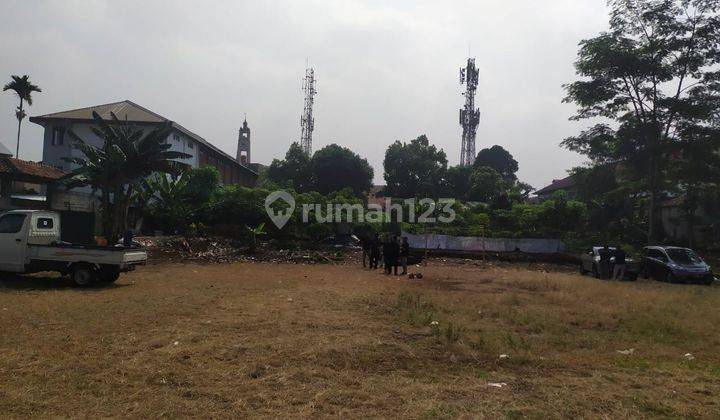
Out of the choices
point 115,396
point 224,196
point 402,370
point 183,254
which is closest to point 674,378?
point 402,370

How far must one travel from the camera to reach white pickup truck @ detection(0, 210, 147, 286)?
13062mm

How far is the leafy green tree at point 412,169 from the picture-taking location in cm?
5528

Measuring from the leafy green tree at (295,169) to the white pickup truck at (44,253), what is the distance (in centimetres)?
4186

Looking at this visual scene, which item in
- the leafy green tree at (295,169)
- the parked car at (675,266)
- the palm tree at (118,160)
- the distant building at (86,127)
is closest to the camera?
the parked car at (675,266)

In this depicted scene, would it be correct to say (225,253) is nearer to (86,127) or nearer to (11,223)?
(11,223)

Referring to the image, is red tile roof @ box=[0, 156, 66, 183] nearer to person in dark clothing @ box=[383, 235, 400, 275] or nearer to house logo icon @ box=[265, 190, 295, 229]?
house logo icon @ box=[265, 190, 295, 229]

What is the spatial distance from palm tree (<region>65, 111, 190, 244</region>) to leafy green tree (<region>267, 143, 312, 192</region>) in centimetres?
3231

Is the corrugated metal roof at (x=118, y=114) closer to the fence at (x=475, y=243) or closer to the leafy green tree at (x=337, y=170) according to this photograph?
the leafy green tree at (x=337, y=170)

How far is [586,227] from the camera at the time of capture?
34.3m

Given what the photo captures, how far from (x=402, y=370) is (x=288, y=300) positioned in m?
5.81

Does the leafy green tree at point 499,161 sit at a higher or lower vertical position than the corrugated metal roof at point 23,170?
higher

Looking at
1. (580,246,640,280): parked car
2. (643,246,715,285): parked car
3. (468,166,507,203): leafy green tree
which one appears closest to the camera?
(643,246,715,285): parked car

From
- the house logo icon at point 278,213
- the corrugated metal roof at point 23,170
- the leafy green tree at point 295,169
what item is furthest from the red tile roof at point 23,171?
the leafy green tree at point 295,169

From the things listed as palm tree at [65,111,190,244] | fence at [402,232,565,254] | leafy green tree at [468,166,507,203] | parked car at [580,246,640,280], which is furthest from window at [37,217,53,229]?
leafy green tree at [468,166,507,203]
